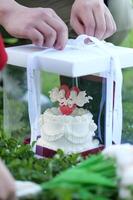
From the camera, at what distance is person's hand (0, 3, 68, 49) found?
1068 mm

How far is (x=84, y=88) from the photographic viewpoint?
3.54 ft

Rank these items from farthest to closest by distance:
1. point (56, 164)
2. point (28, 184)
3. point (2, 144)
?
point (2, 144)
point (56, 164)
point (28, 184)

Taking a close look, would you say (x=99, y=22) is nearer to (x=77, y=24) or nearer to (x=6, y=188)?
(x=77, y=24)

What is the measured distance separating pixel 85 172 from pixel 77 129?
1.19ft

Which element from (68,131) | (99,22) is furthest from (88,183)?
(99,22)

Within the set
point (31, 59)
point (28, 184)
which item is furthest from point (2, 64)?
point (28, 184)

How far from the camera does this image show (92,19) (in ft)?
3.87

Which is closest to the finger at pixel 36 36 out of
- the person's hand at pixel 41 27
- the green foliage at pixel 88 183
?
the person's hand at pixel 41 27

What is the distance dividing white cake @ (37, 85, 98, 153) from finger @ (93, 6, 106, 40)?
0.69ft

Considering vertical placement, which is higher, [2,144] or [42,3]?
[42,3]

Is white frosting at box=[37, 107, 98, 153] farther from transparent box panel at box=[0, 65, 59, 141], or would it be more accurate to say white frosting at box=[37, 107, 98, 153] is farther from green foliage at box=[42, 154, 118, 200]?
Result: green foliage at box=[42, 154, 118, 200]

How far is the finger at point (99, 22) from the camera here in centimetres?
118

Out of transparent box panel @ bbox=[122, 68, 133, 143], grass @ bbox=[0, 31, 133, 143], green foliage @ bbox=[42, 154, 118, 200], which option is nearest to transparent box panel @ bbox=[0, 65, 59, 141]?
grass @ bbox=[0, 31, 133, 143]

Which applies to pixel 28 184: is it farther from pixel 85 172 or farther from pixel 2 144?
pixel 2 144
